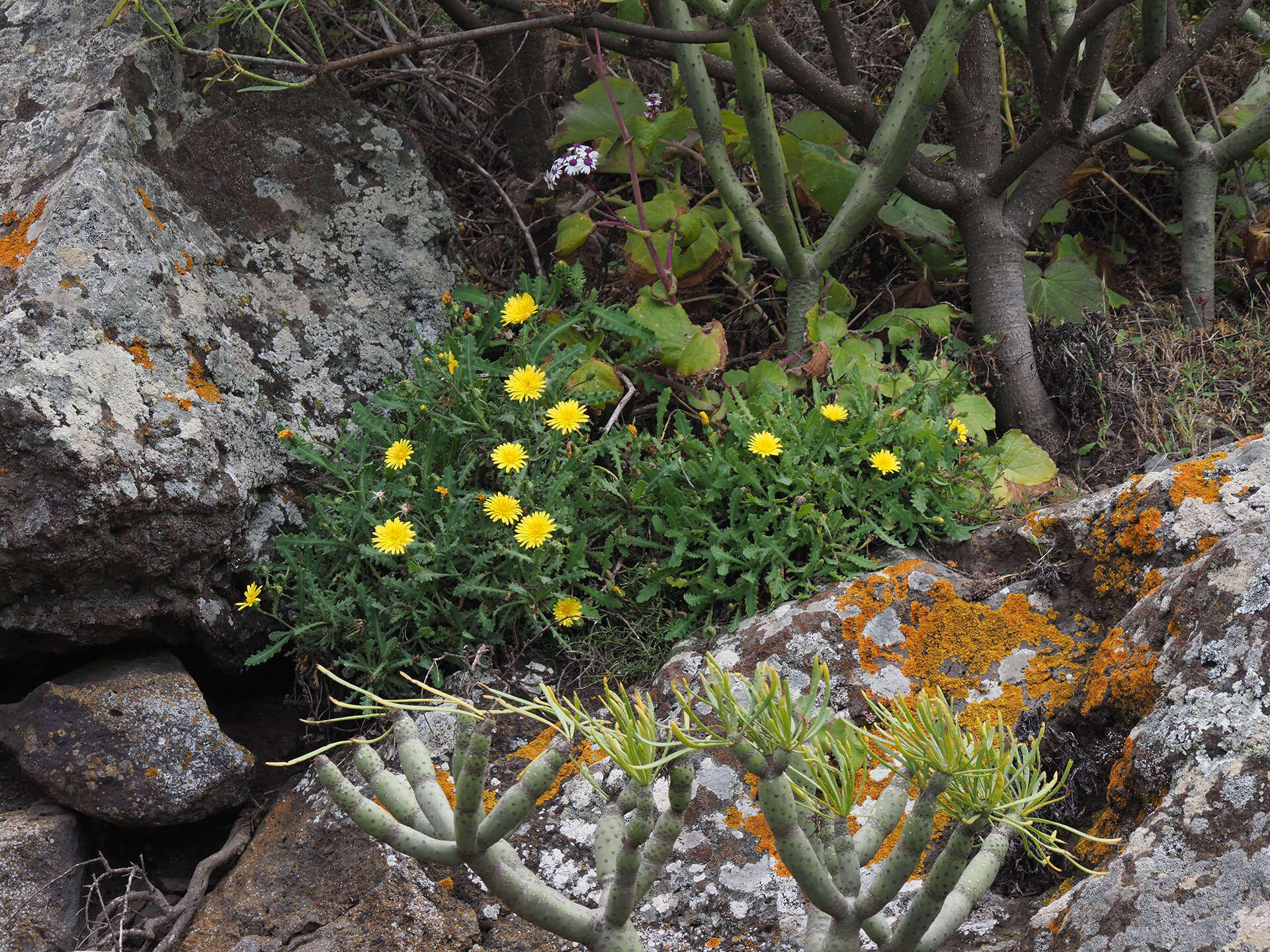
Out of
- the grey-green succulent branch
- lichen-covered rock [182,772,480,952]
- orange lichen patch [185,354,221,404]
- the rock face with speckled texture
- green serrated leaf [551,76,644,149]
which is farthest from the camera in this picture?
green serrated leaf [551,76,644,149]

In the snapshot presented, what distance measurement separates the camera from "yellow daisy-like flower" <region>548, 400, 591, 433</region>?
2.75m

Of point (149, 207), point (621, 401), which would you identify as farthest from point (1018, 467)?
point (149, 207)

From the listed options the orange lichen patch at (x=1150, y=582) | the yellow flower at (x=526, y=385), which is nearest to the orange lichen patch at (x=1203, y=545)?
the orange lichen patch at (x=1150, y=582)

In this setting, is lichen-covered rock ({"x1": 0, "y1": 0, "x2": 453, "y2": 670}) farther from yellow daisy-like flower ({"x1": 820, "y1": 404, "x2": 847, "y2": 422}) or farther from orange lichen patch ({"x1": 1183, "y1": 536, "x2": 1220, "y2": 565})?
orange lichen patch ({"x1": 1183, "y1": 536, "x2": 1220, "y2": 565})

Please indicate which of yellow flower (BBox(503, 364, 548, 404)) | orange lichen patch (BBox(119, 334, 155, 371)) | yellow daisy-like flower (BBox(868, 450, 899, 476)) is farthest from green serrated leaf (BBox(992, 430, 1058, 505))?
orange lichen patch (BBox(119, 334, 155, 371))

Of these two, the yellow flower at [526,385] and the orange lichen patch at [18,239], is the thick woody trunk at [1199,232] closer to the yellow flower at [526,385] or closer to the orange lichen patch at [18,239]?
the yellow flower at [526,385]

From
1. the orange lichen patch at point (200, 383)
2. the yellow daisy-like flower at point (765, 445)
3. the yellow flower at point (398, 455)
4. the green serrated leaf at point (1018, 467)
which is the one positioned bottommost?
the green serrated leaf at point (1018, 467)

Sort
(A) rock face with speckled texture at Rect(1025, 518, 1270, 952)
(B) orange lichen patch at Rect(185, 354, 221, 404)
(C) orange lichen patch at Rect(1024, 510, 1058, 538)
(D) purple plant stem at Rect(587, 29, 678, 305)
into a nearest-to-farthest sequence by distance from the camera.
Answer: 1. (A) rock face with speckled texture at Rect(1025, 518, 1270, 952)
2. (C) orange lichen patch at Rect(1024, 510, 1058, 538)
3. (B) orange lichen patch at Rect(185, 354, 221, 404)
4. (D) purple plant stem at Rect(587, 29, 678, 305)

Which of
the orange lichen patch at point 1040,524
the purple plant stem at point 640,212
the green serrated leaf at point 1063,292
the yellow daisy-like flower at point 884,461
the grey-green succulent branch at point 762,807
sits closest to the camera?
the grey-green succulent branch at point 762,807

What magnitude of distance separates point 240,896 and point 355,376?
1504 mm

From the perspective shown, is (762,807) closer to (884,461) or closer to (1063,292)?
(884,461)

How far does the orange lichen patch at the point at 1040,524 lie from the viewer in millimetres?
2516

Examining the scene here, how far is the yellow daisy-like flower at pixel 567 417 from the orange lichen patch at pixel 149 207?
1.22 metres

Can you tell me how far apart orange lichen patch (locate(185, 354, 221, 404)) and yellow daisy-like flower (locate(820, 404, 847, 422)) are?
1.65m
